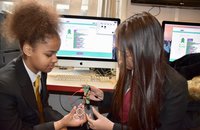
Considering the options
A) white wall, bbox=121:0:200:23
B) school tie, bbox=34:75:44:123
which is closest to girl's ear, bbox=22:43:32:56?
school tie, bbox=34:75:44:123

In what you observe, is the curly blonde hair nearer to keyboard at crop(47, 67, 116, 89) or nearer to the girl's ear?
the girl's ear

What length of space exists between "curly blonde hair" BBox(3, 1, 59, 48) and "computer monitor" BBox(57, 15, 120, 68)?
2.30 feet

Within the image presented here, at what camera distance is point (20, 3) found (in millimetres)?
1193

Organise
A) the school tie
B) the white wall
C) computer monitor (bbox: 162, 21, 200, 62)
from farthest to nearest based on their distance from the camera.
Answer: the white wall
computer monitor (bbox: 162, 21, 200, 62)
the school tie

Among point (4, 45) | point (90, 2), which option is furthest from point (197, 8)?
point (4, 45)

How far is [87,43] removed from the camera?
1935mm

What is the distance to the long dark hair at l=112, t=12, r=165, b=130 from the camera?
1027 millimetres

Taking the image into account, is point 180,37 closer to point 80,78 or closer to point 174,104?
point 80,78

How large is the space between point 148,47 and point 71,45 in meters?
0.99

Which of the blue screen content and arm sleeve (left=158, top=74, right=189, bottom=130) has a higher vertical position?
the blue screen content

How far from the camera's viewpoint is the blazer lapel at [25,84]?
1.17 metres

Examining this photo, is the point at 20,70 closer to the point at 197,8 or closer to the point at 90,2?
the point at 90,2

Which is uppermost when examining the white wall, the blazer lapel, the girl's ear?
the white wall

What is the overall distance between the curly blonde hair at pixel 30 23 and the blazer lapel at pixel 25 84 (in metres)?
0.11
